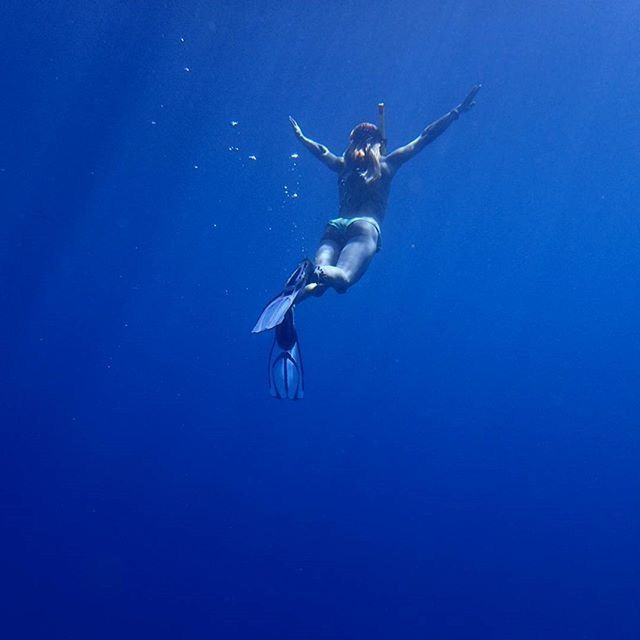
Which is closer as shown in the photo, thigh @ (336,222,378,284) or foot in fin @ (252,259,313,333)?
foot in fin @ (252,259,313,333)

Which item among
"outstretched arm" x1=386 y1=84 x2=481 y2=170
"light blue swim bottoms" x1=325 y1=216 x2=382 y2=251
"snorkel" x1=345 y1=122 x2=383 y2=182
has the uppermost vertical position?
"outstretched arm" x1=386 y1=84 x2=481 y2=170

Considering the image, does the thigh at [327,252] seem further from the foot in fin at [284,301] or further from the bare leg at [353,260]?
the foot in fin at [284,301]

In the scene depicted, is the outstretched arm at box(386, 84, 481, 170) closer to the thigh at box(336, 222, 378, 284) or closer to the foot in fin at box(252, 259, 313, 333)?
the thigh at box(336, 222, 378, 284)

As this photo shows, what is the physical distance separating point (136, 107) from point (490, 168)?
12504mm

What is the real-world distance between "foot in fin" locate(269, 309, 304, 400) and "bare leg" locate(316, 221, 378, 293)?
22.1 inches

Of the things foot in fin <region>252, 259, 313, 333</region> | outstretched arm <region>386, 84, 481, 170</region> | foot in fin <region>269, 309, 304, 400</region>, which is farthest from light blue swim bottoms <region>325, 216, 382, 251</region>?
foot in fin <region>269, 309, 304, 400</region>

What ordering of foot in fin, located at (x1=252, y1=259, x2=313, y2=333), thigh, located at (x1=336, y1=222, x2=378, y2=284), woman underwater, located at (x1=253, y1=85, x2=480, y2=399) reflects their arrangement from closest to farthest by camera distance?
foot in fin, located at (x1=252, y1=259, x2=313, y2=333), woman underwater, located at (x1=253, y1=85, x2=480, y2=399), thigh, located at (x1=336, y1=222, x2=378, y2=284)

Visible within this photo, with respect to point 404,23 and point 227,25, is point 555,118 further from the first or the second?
point 227,25

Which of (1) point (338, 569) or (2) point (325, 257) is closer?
(2) point (325, 257)

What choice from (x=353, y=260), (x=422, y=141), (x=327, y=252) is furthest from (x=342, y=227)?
(x=422, y=141)

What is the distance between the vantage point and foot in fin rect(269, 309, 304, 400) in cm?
433

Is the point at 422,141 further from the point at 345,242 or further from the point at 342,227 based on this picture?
the point at 345,242

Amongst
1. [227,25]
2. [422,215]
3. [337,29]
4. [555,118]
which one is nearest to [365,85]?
[337,29]

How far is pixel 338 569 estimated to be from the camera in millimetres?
15477
